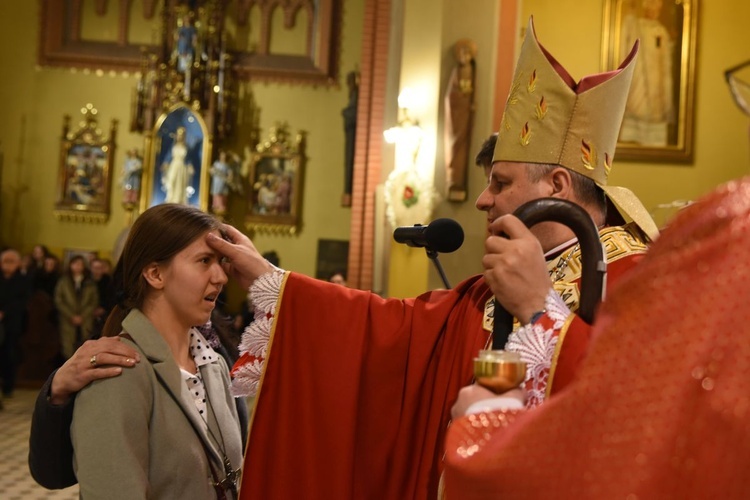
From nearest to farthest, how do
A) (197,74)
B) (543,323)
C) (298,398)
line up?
(543,323), (298,398), (197,74)

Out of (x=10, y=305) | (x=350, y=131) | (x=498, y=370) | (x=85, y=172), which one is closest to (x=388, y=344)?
(x=498, y=370)

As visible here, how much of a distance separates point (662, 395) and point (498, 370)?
274mm

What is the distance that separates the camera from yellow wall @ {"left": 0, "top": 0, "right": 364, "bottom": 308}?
13.6 meters

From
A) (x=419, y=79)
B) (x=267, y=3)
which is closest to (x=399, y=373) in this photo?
(x=419, y=79)

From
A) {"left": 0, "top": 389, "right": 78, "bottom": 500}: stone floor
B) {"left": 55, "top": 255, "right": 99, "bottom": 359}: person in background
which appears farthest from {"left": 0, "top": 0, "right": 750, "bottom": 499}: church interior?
{"left": 0, "top": 389, "right": 78, "bottom": 500}: stone floor

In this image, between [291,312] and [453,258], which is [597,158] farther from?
[453,258]

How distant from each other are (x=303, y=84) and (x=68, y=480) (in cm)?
1190

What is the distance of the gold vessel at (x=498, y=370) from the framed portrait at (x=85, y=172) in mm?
12970

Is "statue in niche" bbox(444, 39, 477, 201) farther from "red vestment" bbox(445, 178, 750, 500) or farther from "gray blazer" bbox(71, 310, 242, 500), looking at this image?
"red vestment" bbox(445, 178, 750, 500)

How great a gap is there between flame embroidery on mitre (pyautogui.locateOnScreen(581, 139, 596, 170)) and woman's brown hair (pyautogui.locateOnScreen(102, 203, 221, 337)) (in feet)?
3.28

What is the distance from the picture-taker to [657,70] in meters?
11.3

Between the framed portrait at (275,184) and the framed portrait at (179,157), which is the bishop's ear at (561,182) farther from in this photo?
the framed portrait at (275,184)

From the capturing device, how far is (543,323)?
162 cm

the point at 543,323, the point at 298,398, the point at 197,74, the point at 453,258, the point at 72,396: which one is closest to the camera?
the point at 543,323
